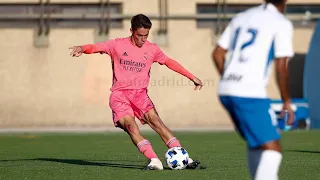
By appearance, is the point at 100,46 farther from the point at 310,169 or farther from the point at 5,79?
the point at 5,79

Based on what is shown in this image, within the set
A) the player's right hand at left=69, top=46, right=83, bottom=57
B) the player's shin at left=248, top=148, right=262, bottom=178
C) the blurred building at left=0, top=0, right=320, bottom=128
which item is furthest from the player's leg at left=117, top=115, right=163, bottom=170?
the blurred building at left=0, top=0, right=320, bottom=128

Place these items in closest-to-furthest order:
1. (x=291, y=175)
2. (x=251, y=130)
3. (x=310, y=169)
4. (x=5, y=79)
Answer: (x=251, y=130), (x=291, y=175), (x=310, y=169), (x=5, y=79)

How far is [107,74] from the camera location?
120 feet

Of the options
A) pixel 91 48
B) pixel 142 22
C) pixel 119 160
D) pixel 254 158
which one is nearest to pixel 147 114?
pixel 91 48

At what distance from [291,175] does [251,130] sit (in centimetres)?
453

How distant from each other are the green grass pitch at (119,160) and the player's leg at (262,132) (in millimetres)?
3940

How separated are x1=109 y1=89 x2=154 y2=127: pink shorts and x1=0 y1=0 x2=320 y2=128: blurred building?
2226cm

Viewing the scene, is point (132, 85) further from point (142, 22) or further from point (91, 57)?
point (91, 57)

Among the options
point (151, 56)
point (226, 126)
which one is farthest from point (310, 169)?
point (226, 126)

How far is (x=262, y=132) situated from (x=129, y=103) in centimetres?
586

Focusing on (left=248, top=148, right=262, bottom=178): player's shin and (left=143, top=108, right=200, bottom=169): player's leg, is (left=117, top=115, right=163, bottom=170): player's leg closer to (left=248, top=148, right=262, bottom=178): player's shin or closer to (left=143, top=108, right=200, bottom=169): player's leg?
(left=143, top=108, right=200, bottom=169): player's leg

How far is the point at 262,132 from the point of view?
27.5ft

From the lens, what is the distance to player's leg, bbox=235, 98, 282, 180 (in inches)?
330

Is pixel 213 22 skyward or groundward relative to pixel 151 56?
groundward
